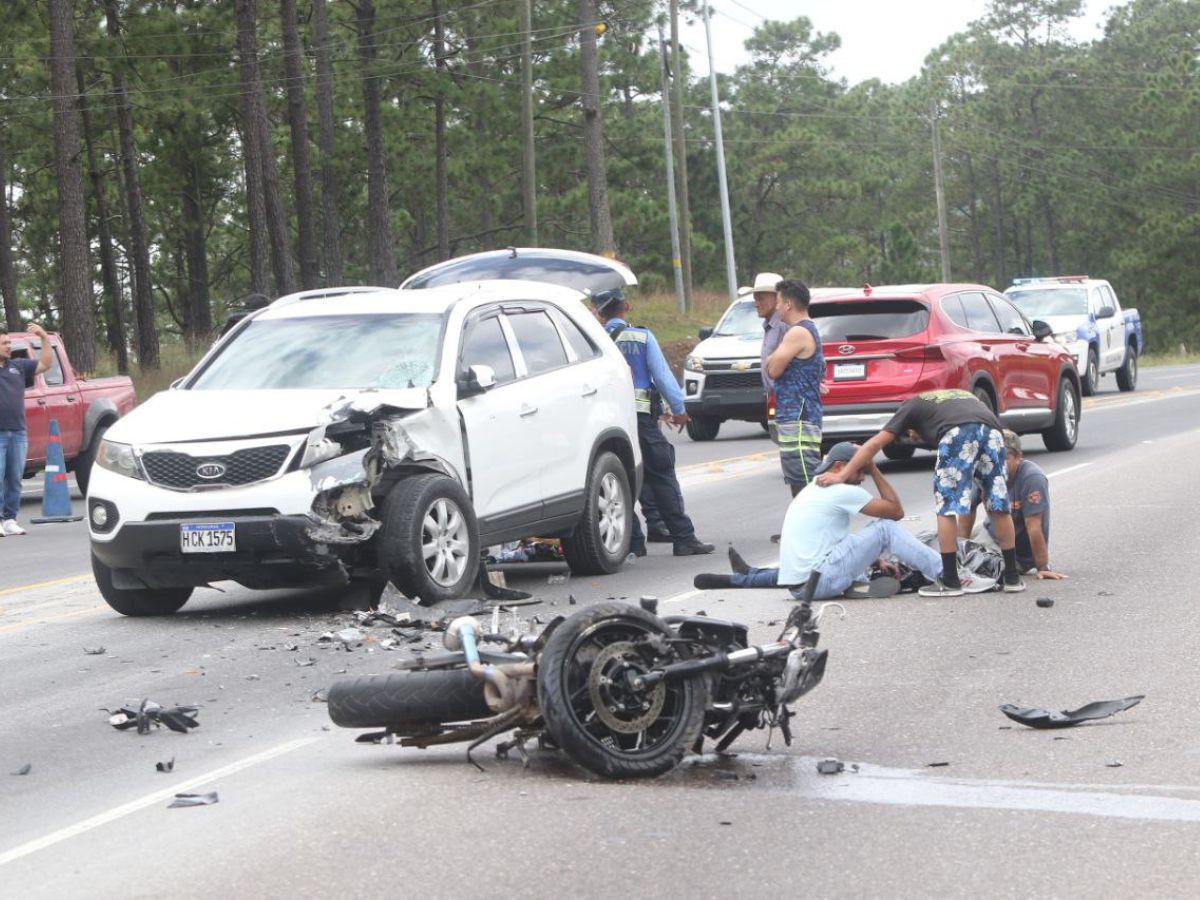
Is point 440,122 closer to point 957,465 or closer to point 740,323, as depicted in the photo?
point 740,323

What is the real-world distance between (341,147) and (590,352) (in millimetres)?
44070

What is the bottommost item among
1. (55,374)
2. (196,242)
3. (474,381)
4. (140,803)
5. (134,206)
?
(140,803)

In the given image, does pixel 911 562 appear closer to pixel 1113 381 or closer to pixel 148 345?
pixel 1113 381

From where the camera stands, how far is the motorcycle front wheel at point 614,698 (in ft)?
20.7

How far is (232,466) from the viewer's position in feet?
33.8

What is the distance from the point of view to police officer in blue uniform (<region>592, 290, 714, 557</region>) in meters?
13.7

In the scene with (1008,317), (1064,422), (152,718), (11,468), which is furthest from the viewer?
(1064,422)

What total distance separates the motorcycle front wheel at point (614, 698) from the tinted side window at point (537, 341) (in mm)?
5690

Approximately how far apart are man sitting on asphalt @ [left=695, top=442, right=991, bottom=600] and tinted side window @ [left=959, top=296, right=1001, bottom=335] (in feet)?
28.2

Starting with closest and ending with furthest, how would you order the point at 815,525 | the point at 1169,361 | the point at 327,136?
the point at 815,525 < the point at 327,136 < the point at 1169,361

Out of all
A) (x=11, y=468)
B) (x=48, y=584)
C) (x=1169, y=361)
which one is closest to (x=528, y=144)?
(x=1169, y=361)

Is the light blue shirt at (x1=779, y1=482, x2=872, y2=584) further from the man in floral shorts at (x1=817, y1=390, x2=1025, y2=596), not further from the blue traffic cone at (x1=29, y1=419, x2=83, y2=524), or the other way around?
the blue traffic cone at (x1=29, y1=419, x2=83, y2=524)

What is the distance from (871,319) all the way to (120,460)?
384 inches

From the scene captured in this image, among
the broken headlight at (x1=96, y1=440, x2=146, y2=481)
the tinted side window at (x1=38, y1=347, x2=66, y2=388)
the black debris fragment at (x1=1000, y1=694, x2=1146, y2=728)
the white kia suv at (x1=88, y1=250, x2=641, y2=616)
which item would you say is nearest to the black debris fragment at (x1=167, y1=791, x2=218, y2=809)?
the black debris fragment at (x1=1000, y1=694, x2=1146, y2=728)
